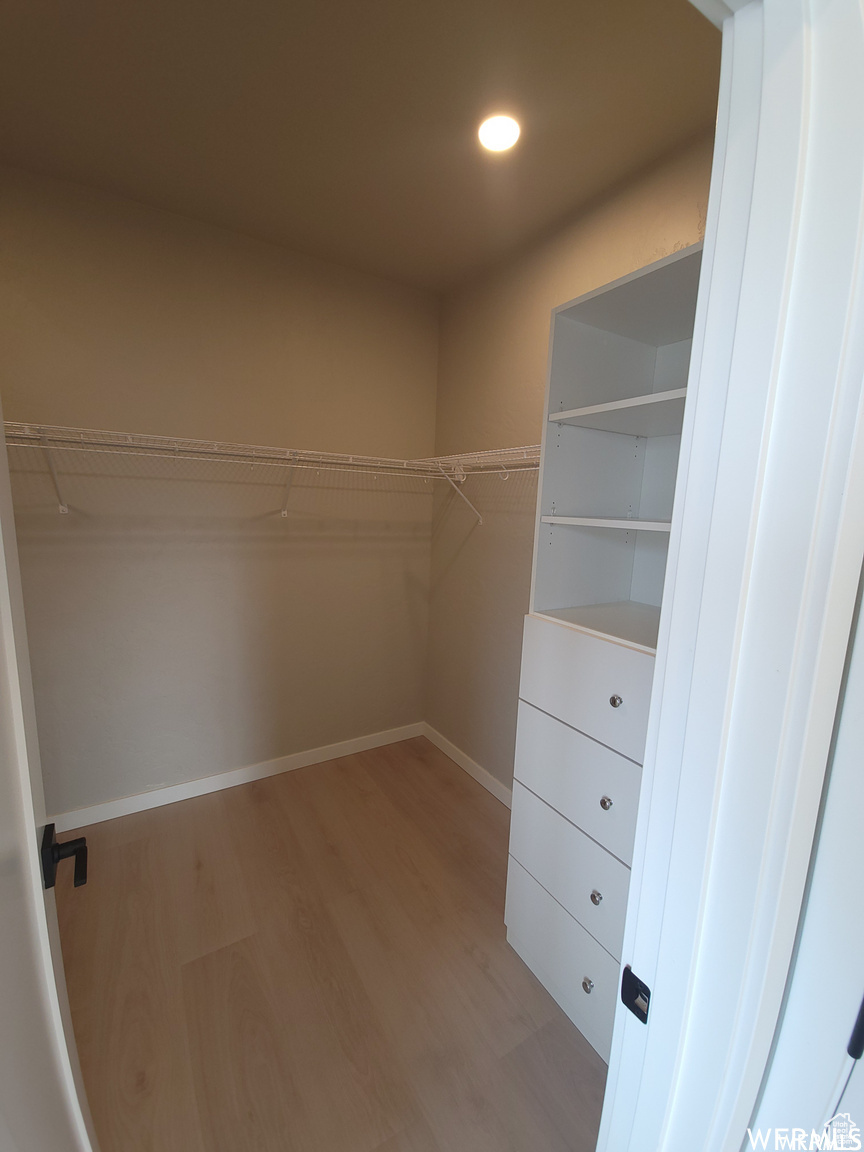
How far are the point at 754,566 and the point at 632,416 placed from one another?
3.76ft

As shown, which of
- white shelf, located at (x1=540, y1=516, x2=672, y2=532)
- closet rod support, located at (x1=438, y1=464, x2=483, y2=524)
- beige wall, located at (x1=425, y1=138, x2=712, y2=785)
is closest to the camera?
white shelf, located at (x1=540, y1=516, x2=672, y2=532)

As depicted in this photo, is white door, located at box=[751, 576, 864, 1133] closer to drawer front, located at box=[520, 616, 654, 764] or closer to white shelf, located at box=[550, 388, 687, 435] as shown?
drawer front, located at box=[520, 616, 654, 764]

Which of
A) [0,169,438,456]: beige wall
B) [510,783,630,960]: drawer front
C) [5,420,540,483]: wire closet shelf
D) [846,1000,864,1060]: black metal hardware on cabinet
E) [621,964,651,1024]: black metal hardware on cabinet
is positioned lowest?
[510,783,630,960]: drawer front

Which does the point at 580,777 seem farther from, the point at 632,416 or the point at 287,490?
the point at 287,490

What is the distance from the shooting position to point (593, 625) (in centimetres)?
134

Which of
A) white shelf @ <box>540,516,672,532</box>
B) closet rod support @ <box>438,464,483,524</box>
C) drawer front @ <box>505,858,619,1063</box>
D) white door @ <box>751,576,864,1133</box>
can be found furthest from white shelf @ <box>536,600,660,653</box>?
closet rod support @ <box>438,464,483,524</box>

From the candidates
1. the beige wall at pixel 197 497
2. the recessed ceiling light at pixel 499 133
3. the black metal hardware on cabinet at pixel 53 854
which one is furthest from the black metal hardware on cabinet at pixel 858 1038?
the beige wall at pixel 197 497

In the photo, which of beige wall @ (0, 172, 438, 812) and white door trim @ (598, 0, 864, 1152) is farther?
beige wall @ (0, 172, 438, 812)

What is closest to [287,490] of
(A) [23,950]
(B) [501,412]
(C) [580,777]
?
(B) [501,412]

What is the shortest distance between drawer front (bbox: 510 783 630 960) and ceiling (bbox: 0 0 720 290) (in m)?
2.07

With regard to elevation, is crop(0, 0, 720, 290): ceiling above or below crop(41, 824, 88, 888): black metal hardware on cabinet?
above

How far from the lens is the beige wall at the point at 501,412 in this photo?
1.61 metres

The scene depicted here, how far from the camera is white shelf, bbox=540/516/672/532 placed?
111 centimetres

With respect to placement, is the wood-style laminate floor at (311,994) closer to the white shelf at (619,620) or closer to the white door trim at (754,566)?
the white door trim at (754,566)
